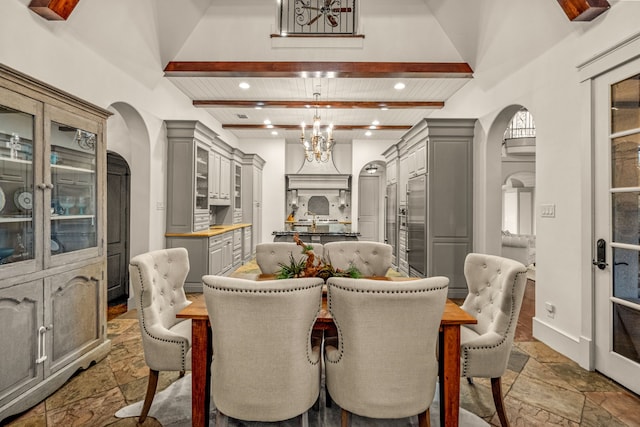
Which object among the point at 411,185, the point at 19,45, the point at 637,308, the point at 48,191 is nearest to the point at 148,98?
the point at 19,45

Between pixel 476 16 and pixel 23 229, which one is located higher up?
pixel 476 16

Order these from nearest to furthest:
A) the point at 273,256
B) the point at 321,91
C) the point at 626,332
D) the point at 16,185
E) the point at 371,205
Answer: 1. the point at 16,185
2. the point at 626,332
3. the point at 273,256
4. the point at 321,91
5. the point at 371,205

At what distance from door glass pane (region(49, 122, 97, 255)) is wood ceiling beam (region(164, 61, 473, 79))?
204 cm

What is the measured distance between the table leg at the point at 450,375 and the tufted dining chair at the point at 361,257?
1.19 meters

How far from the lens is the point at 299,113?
6.33 metres

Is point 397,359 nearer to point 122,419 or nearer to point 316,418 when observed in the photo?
point 316,418

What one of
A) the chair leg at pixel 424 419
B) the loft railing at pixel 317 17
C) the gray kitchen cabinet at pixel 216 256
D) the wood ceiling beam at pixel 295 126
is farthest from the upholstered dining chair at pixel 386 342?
the wood ceiling beam at pixel 295 126

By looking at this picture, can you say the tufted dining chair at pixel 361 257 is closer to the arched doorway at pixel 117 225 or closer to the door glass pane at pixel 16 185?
the door glass pane at pixel 16 185

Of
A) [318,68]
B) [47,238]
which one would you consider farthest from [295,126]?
[47,238]

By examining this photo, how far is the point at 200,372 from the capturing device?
1.68 m

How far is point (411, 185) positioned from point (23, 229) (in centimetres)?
471

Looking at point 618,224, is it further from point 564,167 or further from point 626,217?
point 564,167

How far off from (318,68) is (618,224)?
11.3 ft

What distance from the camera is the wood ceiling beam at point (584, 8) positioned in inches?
91.0
